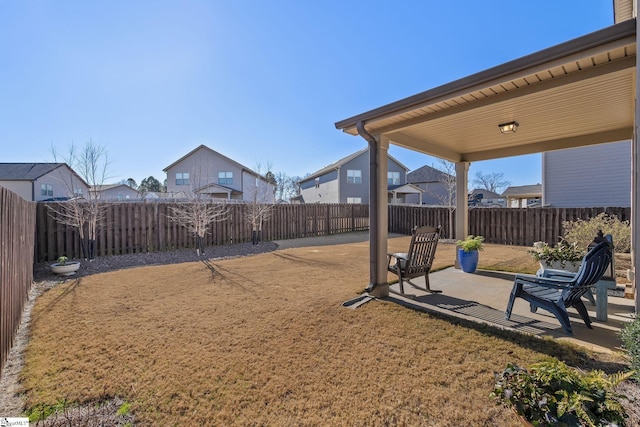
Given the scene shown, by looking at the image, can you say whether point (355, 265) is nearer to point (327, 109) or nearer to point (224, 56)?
point (224, 56)

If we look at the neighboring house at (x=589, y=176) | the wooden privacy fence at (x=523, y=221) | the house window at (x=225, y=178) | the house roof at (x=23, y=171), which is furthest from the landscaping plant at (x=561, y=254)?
the house roof at (x=23, y=171)

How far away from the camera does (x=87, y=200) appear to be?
8.18 meters

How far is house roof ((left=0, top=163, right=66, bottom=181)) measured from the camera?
68.7ft

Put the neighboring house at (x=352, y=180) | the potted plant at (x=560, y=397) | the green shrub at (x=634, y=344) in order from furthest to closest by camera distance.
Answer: the neighboring house at (x=352, y=180)
the green shrub at (x=634, y=344)
the potted plant at (x=560, y=397)

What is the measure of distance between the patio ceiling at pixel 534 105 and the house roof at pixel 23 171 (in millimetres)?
26349

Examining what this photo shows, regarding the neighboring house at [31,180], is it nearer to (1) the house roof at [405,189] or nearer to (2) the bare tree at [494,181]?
Result: (1) the house roof at [405,189]

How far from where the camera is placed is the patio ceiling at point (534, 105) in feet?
8.07

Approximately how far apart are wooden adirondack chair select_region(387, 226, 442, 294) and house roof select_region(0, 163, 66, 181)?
26.4m

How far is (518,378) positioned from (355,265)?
558 centimetres

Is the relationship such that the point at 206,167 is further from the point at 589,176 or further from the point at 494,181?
the point at 494,181

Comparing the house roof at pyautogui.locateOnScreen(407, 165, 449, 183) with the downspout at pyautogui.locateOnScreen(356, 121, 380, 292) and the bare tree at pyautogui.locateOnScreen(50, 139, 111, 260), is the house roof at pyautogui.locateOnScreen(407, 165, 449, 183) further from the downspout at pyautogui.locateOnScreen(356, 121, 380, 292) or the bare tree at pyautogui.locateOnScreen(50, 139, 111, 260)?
the bare tree at pyautogui.locateOnScreen(50, 139, 111, 260)

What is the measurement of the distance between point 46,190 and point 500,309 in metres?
31.5

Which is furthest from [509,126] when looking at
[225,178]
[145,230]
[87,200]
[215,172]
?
[215,172]

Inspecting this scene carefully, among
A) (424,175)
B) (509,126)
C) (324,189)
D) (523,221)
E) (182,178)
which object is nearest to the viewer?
(509,126)
